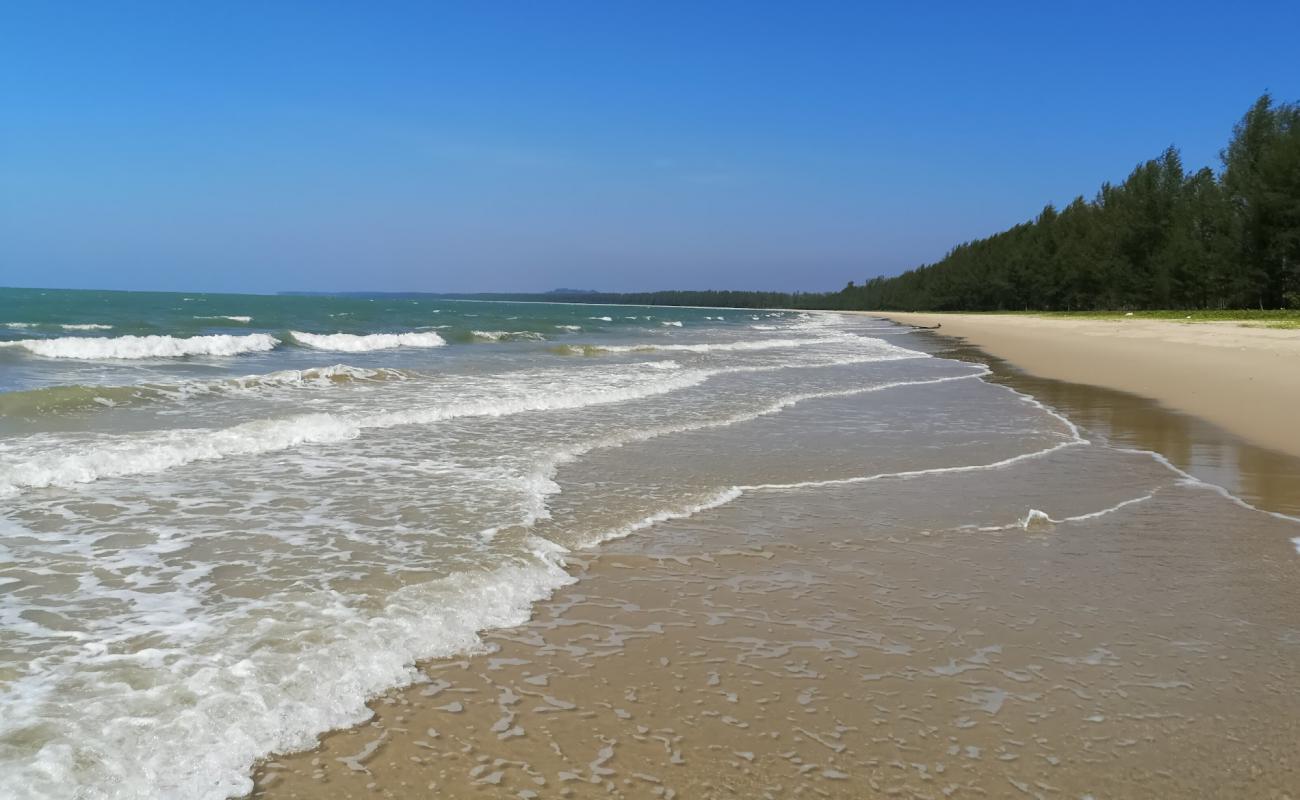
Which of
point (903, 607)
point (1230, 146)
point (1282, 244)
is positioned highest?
point (1230, 146)

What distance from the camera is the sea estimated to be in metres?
3.40

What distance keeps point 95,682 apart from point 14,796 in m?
0.89

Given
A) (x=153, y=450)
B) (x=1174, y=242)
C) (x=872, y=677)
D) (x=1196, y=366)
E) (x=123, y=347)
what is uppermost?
(x=1174, y=242)

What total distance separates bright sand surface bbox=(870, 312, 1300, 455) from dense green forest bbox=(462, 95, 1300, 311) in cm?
1433

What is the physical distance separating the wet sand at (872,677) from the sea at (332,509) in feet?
1.28

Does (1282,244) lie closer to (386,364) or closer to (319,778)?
(386,364)

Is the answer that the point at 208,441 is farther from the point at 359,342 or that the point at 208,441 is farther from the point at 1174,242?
the point at 1174,242

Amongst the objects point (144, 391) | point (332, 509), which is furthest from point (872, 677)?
point (144, 391)

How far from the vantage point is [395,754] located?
3.10 meters

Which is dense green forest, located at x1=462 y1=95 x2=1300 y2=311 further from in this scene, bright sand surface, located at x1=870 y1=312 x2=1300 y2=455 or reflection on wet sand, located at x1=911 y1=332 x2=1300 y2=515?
reflection on wet sand, located at x1=911 y1=332 x2=1300 y2=515

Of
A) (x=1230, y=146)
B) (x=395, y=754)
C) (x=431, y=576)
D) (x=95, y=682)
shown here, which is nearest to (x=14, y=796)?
(x=95, y=682)

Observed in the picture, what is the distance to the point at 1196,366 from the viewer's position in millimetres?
20391

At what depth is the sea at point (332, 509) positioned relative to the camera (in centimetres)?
340

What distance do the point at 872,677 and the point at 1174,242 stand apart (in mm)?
63932
